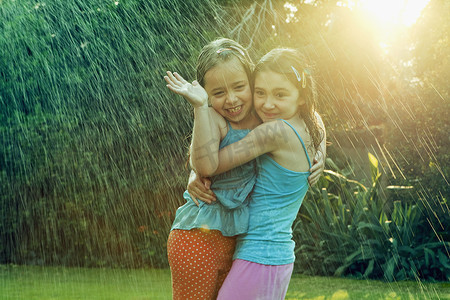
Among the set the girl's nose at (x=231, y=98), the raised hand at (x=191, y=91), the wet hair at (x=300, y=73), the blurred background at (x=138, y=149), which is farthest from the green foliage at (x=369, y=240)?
the raised hand at (x=191, y=91)

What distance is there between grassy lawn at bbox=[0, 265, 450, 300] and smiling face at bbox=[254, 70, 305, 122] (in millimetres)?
3963

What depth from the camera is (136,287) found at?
21.8 ft

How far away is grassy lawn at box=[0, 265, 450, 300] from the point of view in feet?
19.7

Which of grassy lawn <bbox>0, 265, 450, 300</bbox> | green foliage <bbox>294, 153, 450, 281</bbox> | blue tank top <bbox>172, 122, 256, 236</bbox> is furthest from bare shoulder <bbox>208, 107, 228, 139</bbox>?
green foliage <bbox>294, 153, 450, 281</bbox>

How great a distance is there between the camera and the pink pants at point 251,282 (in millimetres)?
2115

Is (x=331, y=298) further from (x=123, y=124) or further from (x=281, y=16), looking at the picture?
(x=281, y=16)

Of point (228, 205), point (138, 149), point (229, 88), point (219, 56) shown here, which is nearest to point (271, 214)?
point (228, 205)

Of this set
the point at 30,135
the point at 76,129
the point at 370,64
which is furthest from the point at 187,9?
the point at 370,64

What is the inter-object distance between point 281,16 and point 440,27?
2697 mm

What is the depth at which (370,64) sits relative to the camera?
962 cm

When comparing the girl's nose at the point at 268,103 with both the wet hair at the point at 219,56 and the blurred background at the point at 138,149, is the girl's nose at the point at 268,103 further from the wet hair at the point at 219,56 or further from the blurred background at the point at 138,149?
the blurred background at the point at 138,149

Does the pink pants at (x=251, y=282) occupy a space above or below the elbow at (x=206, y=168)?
below

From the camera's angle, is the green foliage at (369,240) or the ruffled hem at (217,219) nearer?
the ruffled hem at (217,219)

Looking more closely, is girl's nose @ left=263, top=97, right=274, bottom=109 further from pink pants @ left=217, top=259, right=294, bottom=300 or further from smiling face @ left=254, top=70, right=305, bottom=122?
pink pants @ left=217, top=259, right=294, bottom=300
